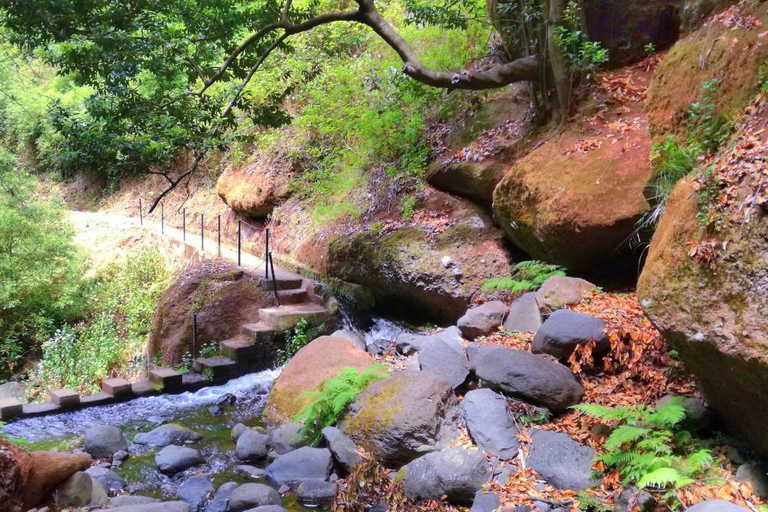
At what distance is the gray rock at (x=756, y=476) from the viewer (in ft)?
12.1

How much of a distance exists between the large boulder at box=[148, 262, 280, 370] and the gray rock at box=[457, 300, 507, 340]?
3441 mm

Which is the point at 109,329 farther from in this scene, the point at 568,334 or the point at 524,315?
the point at 568,334

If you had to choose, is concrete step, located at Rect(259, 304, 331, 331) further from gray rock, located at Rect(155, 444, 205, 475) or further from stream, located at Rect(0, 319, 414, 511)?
gray rock, located at Rect(155, 444, 205, 475)

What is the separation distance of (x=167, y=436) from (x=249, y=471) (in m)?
1.35

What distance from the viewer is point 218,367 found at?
27.8 ft

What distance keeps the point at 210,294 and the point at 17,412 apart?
3436 millimetres

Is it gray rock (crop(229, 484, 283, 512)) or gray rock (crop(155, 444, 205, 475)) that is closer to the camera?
gray rock (crop(229, 484, 283, 512))

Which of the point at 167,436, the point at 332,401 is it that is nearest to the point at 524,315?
the point at 332,401

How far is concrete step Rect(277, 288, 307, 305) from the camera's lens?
32.6 feet

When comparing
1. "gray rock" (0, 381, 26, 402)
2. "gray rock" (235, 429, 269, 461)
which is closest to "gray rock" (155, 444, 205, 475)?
"gray rock" (235, 429, 269, 461)

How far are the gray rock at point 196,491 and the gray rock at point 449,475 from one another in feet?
5.95

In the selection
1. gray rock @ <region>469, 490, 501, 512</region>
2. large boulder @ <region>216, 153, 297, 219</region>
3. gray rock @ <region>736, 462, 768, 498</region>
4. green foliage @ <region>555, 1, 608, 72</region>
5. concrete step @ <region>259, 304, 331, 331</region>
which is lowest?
gray rock @ <region>469, 490, 501, 512</region>

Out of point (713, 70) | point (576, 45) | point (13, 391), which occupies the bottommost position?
point (13, 391)

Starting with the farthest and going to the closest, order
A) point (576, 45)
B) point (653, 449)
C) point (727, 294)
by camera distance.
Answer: point (576, 45) → point (653, 449) → point (727, 294)
